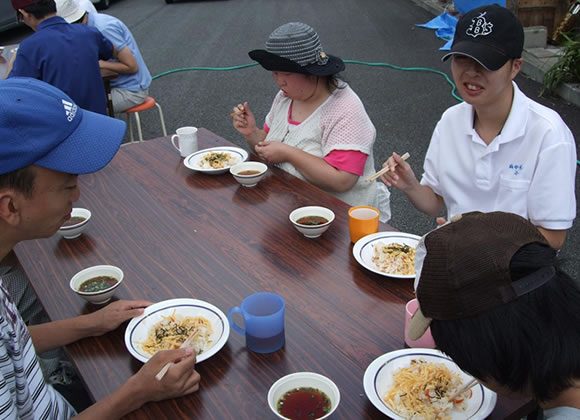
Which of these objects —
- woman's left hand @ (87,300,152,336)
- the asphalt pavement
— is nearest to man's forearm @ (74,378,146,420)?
woman's left hand @ (87,300,152,336)

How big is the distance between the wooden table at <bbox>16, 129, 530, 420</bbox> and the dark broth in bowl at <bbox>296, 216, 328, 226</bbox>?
5cm

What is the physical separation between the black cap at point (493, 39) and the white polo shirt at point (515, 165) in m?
0.19

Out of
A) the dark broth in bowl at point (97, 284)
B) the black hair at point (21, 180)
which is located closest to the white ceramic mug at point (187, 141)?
the dark broth in bowl at point (97, 284)

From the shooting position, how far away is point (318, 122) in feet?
8.24

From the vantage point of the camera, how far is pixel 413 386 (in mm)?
1277

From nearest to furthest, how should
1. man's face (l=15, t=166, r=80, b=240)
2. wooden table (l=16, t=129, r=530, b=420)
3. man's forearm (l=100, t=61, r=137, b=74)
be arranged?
man's face (l=15, t=166, r=80, b=240) → wooden table (l=16, t=129, r=530, b=420) → man's forearm (l=100, t=61, r=137, b=74)

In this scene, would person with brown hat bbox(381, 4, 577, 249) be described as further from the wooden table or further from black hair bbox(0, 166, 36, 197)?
black hair bbox(0, 166, 36, 197)

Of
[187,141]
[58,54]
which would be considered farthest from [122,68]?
[187,141]

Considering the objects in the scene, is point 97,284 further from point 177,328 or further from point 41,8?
point 41,8

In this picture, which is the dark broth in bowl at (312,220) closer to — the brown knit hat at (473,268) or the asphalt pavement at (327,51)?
the brown knit hat at (473,268)

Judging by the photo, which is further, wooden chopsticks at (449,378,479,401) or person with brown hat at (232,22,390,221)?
person with brown hat at (232,22,390,221)

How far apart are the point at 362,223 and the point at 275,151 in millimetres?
752

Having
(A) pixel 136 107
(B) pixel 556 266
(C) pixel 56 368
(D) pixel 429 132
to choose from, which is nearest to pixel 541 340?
(B) pixel 556 266

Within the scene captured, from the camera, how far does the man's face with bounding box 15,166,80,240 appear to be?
122cm
